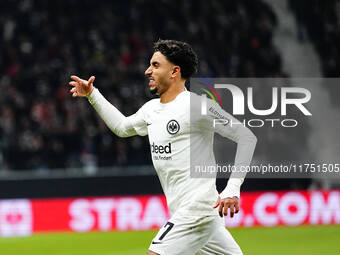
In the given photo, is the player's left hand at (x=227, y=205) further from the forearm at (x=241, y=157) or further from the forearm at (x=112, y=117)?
the forearm at (x=112, y=117)

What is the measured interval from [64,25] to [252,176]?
7290 millimetres

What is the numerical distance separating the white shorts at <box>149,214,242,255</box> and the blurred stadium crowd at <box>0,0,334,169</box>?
27.5 ft

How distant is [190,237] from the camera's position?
15.5 feet

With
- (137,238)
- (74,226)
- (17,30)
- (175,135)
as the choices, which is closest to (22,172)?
(74,226)

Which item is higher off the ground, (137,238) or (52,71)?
(52,71)

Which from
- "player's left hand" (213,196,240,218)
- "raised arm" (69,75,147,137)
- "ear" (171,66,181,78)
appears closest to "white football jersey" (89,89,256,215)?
"ear" (171,66,181,78)

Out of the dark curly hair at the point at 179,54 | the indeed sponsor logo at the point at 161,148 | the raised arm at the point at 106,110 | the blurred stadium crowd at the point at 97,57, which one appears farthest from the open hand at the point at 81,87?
the blurred stadium crowd at the point at 97,57

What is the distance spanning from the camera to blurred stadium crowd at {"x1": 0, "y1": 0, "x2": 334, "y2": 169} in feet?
45.3

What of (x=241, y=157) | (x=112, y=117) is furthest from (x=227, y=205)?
(x=112, y=117)

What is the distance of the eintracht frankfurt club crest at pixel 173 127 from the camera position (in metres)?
4.80

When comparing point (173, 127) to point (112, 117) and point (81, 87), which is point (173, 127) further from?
point (81, 87)

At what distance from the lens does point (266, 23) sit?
52.0 feet

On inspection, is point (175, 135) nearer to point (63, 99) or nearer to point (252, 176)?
point (252, 176)

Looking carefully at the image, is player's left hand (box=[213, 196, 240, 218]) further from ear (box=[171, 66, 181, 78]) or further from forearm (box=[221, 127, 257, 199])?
ear (box=[171, 66, 181, 78])
